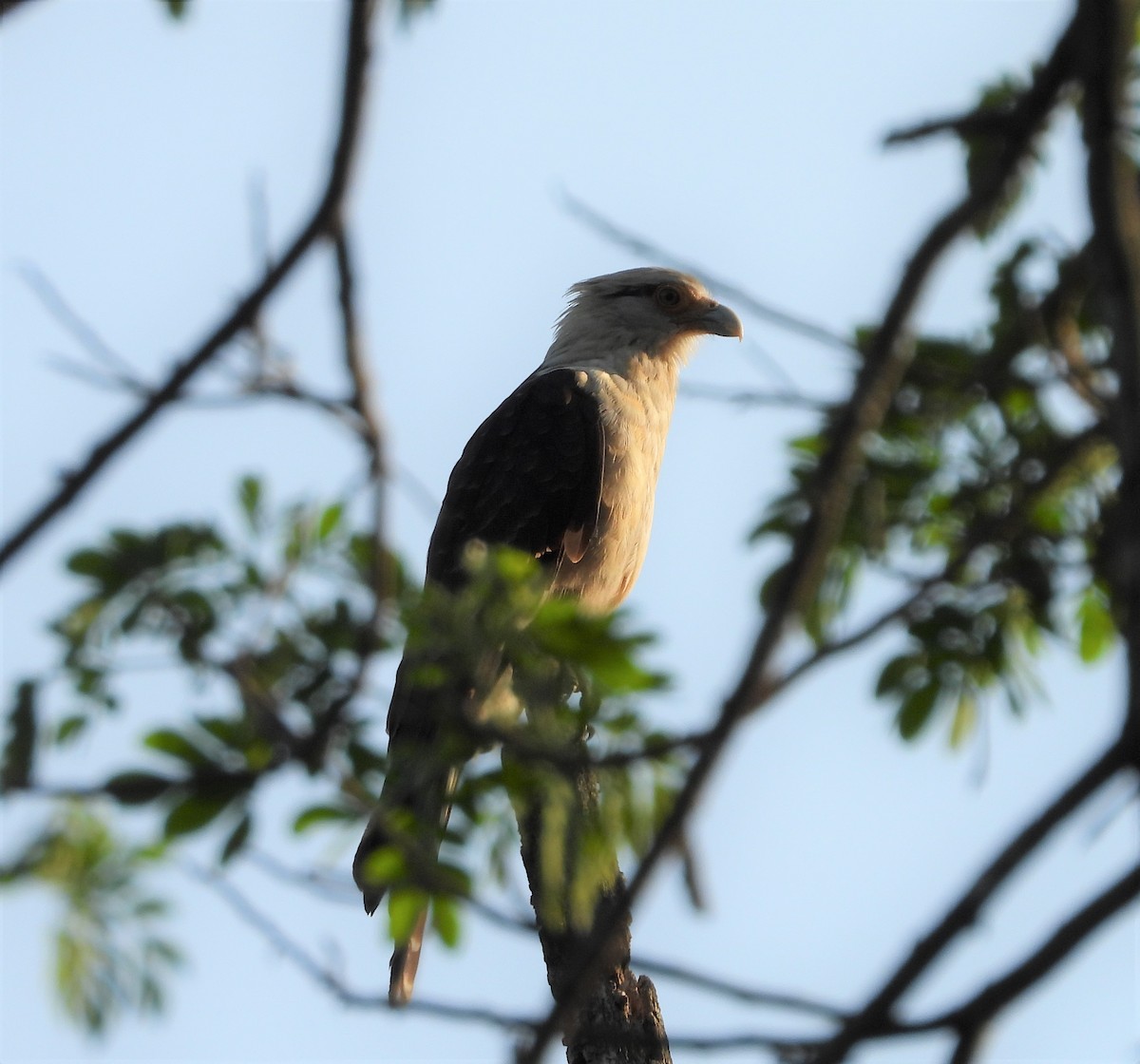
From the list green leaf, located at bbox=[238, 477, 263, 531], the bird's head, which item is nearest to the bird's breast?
the bird's head

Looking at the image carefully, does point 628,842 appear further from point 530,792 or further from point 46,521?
point 46,521

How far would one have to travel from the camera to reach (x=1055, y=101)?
219 cm

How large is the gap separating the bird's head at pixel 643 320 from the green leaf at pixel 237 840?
526 centimetres

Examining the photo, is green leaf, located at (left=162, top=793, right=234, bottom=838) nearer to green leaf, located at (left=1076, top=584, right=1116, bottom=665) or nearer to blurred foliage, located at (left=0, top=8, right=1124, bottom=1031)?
blurred foliage, located at (left=0, top=8, right=1124, bottom=1031)

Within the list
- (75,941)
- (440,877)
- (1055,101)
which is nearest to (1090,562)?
(1055,101)

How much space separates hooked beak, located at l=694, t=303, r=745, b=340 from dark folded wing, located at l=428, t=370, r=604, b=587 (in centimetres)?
95

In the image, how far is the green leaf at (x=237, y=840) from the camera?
263cm

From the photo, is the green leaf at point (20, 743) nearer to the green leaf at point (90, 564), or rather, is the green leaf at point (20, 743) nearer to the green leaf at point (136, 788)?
the green leaf at point (136, 788)

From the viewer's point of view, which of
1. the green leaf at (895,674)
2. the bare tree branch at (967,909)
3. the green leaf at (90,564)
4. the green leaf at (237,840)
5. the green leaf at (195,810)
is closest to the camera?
the bare tree branch at (967,909)

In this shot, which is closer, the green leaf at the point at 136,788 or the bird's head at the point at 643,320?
the green leaf at the point at 136,788

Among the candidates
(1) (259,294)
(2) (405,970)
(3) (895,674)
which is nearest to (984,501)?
(3) (895,674)

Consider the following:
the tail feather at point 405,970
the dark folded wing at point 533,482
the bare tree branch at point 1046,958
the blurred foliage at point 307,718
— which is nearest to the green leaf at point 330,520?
the blurred foliage at point 307,718

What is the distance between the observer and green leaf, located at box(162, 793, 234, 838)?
249cm

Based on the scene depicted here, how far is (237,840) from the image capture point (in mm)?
2633
